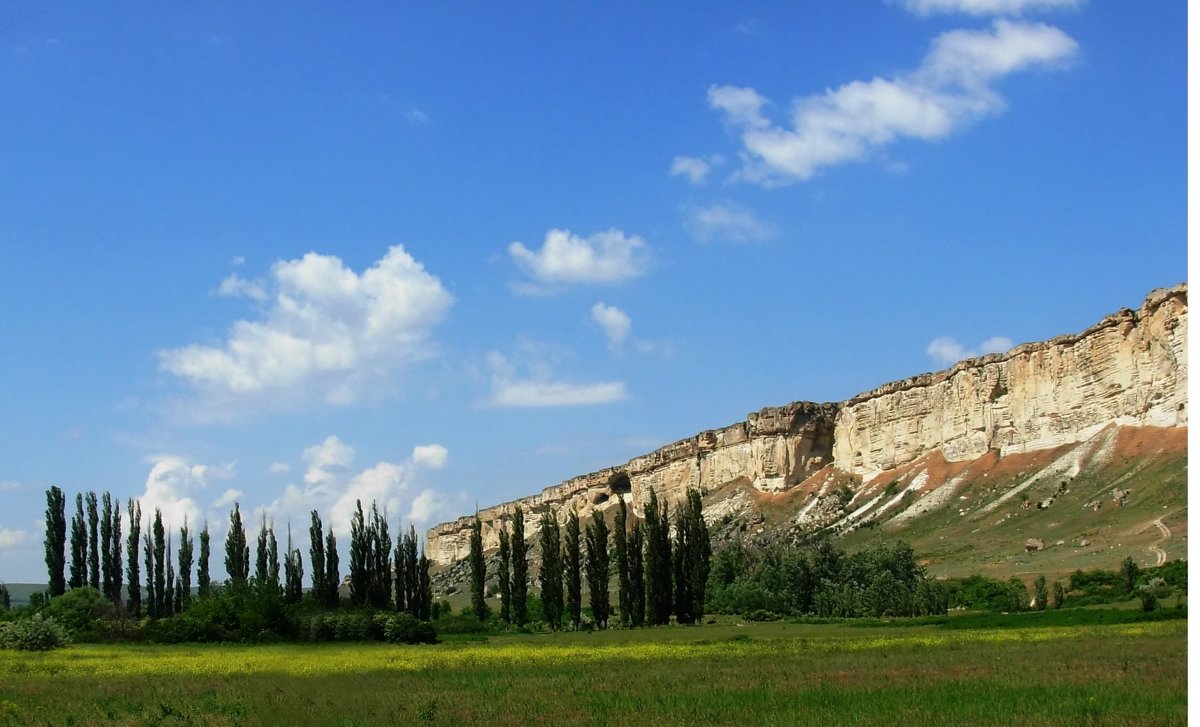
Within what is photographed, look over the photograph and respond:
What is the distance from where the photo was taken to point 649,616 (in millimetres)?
64688

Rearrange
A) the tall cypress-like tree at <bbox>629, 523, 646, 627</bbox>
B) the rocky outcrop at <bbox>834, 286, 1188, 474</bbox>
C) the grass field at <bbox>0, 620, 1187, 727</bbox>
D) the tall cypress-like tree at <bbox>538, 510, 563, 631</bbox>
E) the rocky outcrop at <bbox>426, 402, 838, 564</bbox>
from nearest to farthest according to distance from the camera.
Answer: the grass field at <bbox>0, 620, 1187, 727</bbox> → the tall cypress-like tree at <bbox>538, 510, 563, 631</bbox> → the tall cypress-like tree at <bbox>629, 523, 646, 627</bbox> → the rocky outcrop at <bbox>834, 286, 1188, 474</bbox> → the rocky outcrop at <bbox>426, 402, 838, 564</bbox>

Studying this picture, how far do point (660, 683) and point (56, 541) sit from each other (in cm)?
6207

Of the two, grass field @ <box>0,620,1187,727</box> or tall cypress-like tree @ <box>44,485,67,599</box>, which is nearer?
grass field @ <box>0,620,1187,727</box>

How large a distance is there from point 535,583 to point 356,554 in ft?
205

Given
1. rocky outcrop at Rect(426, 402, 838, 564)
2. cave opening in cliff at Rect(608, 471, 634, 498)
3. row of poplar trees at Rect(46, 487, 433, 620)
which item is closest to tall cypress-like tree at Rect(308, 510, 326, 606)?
row of poplar trees at Rect(46, 487, 433, 620)

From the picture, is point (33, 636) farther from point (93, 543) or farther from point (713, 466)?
point (713, 466)

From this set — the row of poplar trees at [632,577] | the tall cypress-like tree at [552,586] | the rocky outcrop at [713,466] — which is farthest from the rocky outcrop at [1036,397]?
the tall cypress-like tree at [552,586]

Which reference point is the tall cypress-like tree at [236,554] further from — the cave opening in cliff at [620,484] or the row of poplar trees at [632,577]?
the cave opening in cliff at [620,484]

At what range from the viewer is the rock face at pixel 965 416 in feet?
302

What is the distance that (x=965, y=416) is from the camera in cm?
11331

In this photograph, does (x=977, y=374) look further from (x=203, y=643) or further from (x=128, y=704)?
(x=128, y=704)

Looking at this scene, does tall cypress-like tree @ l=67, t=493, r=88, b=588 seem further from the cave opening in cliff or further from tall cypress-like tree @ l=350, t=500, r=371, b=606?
the cave opening in cliff

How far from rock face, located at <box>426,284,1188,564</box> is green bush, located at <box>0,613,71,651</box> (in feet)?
245

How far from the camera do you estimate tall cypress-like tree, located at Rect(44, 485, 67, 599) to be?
74125 millimetres
